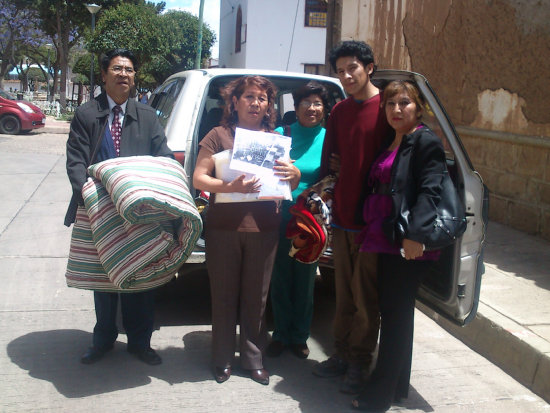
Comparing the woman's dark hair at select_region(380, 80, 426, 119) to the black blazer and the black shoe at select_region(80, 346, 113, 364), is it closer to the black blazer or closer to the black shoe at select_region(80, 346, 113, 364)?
the black blazer

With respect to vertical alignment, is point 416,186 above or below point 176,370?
above

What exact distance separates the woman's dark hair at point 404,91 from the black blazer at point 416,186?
0.16 m

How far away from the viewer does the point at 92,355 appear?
4.02 m

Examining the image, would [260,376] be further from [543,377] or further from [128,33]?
[128,33]

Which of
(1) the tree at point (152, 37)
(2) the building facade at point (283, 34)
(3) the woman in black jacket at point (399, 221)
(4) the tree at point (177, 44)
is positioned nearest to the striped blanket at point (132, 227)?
(3) the woman in black jacket at point (399, 221)

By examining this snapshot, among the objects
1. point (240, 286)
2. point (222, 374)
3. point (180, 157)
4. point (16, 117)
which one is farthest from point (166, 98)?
point (16, 117)

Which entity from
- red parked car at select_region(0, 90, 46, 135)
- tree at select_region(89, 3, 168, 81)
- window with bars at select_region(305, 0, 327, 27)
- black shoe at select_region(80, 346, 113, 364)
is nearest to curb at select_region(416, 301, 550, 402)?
black shoe at select_region(80, 346, 113, 364)

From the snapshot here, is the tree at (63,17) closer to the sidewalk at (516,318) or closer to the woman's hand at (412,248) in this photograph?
the sidewalk at (516,318)

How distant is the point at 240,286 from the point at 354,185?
37.1 inches

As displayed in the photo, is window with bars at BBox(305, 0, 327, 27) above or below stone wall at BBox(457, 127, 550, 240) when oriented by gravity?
above

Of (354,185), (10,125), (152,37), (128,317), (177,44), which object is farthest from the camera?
(177,44)

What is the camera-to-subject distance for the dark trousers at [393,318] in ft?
11.0

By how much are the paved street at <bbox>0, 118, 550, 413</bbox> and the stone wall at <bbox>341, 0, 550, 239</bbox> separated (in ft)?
8.46

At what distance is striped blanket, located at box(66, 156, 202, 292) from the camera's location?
3479 mm
